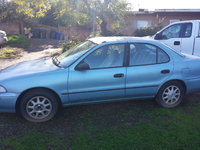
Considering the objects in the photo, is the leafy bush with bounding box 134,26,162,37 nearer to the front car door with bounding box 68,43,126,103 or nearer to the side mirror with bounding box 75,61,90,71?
the front car door with bounding box 68,43,126,103

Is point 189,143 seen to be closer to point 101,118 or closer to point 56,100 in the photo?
point 101,118

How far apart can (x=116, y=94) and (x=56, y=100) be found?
1161 millimetres

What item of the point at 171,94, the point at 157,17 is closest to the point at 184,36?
the point at 171,94

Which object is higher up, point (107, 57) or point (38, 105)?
point (107, 57)

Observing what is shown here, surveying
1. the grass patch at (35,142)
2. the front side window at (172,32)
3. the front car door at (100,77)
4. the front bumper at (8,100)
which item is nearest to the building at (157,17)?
the front side window at (172,32)

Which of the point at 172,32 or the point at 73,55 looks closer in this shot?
the point at 73,55

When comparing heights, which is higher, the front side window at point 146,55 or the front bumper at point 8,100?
the front side window at point 146,55

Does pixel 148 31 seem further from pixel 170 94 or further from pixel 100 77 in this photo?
pixel 100 77

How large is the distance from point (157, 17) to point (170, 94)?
49.7 feet

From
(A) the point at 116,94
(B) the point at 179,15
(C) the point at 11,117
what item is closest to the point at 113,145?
(A) the point at 116,94

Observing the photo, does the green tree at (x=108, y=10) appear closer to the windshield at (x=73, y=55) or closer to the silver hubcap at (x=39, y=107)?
the windshield at (x=73, y=55)

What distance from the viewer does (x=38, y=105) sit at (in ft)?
12.3

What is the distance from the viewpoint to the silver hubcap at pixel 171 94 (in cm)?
440

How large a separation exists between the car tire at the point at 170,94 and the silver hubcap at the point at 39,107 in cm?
227
